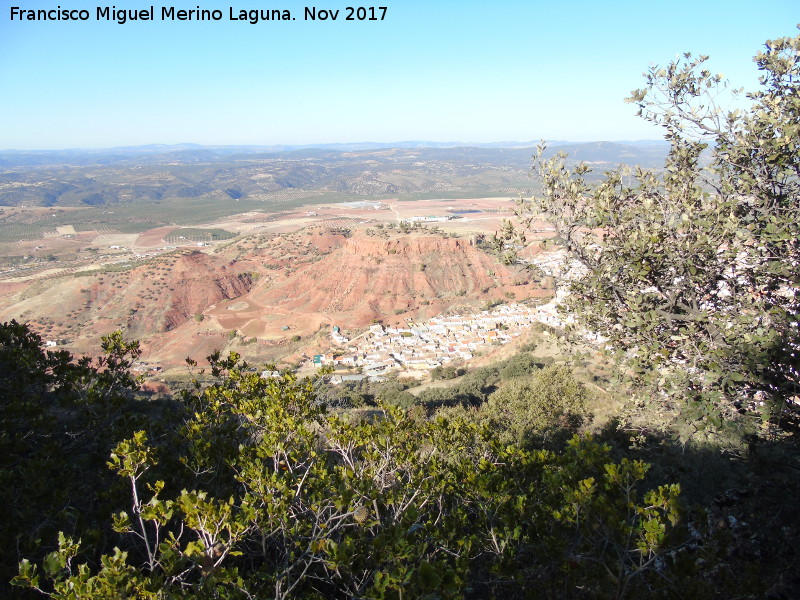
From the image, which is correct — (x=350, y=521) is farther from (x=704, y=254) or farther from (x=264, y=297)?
(x=264, y=297)

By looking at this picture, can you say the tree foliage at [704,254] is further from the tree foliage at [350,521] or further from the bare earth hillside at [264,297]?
the bare earth hillside at [264,297]

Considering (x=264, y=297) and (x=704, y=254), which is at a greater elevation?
(x=704, y=254)

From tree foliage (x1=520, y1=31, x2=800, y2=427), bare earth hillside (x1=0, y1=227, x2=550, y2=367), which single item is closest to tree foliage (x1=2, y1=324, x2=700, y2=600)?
tree foliage (x1=520, y1=31, x2=800, y2=427)

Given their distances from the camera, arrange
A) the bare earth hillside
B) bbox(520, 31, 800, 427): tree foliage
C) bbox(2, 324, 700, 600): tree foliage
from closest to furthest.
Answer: bbox(2, 324, 700, 600): tree foliage → bbox(520, 31, 800, 427): tree foliage → the bare earth hillside

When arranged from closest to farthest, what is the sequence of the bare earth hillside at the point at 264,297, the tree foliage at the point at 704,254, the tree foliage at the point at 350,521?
the tree foliage at the point at 350,521 → the tree foliage at the point at 704,254 → the bare earth hillside at the point at 264,297

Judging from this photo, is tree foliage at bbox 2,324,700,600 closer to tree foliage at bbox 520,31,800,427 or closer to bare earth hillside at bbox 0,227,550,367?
tree foliage at bbox 520,31,800,427

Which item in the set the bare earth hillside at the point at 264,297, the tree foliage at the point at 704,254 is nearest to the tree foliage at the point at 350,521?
the tree foliage at the point at 704,254

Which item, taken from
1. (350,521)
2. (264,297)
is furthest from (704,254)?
(264,297)

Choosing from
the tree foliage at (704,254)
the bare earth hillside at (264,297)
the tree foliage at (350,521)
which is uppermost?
the tree foliage at (704,254)

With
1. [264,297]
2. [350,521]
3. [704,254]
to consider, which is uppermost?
[704,254]
